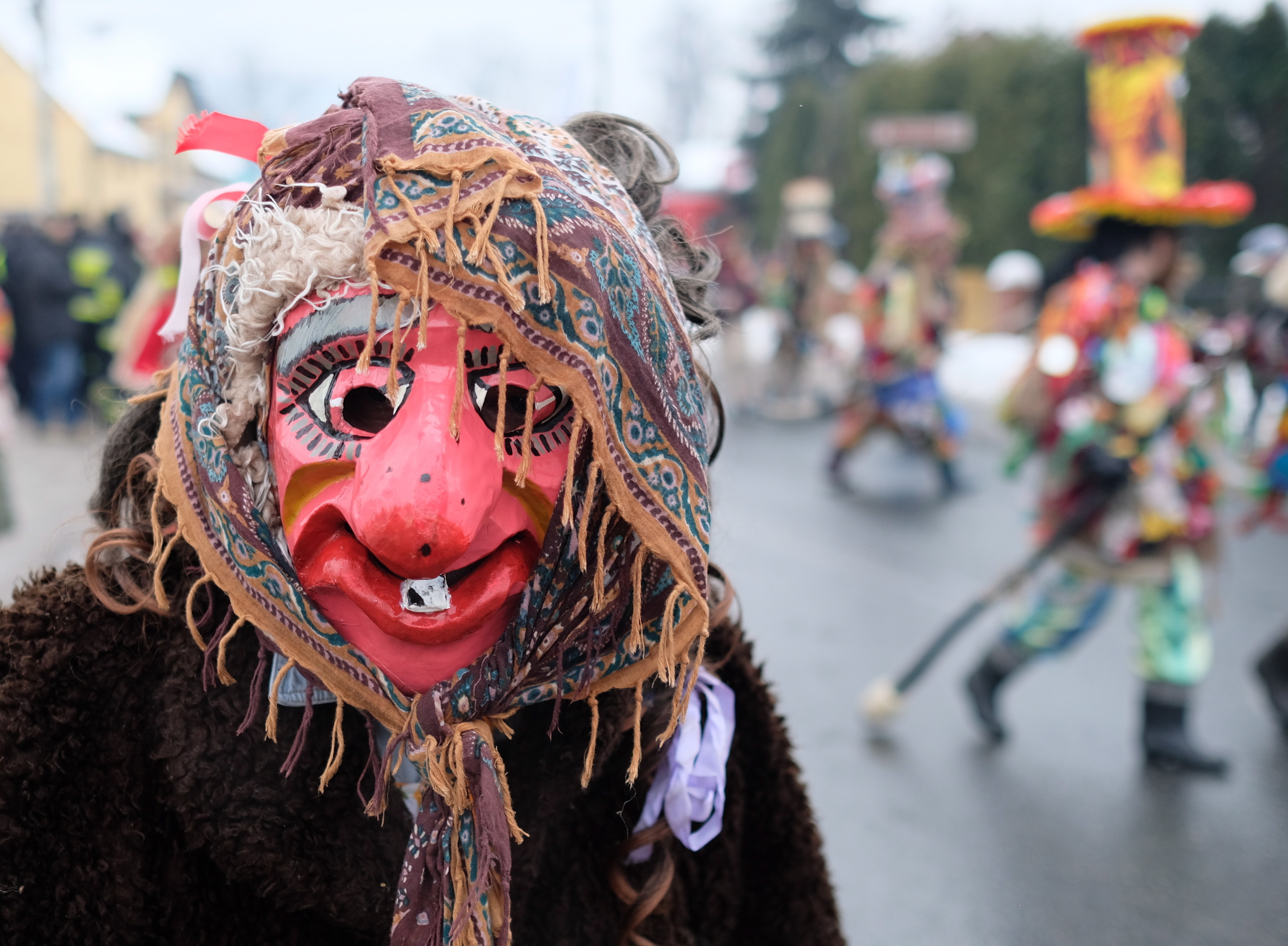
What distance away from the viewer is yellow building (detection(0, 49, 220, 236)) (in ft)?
71.7

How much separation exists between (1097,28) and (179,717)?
4.52 m

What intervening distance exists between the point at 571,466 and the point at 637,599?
18cm

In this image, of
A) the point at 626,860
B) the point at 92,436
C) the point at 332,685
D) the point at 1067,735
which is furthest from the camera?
the point at 1067,735

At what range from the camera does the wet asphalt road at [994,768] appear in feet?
10.8

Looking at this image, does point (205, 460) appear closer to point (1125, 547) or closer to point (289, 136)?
point (289, 136)

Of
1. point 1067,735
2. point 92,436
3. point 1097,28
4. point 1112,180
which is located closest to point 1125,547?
point 1067,735

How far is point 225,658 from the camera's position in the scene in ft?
4.26

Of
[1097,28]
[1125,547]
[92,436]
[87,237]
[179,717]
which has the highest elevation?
[87,237]

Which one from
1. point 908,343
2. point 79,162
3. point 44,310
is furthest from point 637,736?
point 79,162

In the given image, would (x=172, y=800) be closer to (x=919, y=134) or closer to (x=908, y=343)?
(x=908, y=343)

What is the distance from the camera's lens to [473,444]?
1.16 meters

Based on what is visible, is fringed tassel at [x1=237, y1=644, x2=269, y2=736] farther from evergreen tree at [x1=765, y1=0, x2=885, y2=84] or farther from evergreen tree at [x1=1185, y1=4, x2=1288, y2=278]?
evergreen tree at [x1=765, y1=0, x2=885, y2=84]

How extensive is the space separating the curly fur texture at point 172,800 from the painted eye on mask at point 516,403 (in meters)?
0.37

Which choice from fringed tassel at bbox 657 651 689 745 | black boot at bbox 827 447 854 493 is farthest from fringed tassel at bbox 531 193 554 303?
black boot at bbox 827 447 854 493
